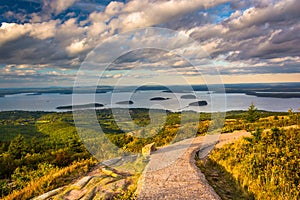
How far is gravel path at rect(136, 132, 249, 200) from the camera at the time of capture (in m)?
5.61

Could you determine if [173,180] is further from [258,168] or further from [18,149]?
[18,149]

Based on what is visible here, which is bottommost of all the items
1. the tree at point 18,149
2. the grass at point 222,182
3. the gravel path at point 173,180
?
the tree at point 18,149

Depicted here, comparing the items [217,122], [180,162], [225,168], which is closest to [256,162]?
[225,168]

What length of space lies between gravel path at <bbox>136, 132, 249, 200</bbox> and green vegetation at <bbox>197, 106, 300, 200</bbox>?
0.55m

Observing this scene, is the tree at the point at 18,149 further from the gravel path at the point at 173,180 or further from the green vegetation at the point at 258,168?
the green vegetation at the point at 258,168

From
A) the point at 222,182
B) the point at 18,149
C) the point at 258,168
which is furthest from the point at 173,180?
the point at 18,149

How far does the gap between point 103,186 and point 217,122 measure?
49.0 feet

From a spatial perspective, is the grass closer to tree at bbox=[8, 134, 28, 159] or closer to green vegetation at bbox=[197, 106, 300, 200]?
green vegetation at bbox=[197, 106, 300, 200]

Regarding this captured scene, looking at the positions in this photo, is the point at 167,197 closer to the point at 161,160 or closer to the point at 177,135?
the point at 161,160

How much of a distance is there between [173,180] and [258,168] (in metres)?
2.51

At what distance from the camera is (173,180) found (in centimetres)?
668

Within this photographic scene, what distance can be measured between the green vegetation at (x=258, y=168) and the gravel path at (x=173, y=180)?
0.55m

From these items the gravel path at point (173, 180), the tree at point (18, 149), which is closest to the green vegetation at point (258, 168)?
the gravel path at point (173, 180)

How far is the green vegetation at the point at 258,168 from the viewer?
5802 millimetres
